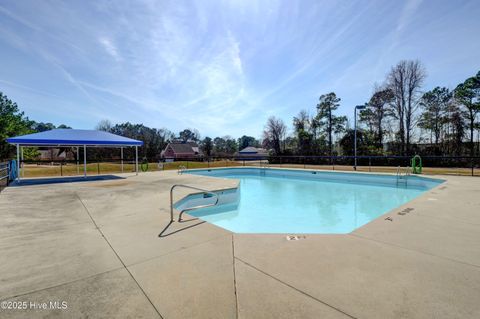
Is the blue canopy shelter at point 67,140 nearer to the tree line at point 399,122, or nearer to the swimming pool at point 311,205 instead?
the swimming pool at point 311,205

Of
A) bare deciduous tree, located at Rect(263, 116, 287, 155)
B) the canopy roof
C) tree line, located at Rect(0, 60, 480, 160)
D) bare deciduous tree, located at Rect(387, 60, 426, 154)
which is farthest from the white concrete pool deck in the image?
bare deciduous tree, located at Rect(263, 116, 287, 155)

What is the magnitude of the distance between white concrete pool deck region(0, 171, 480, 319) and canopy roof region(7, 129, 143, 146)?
7.03 metres

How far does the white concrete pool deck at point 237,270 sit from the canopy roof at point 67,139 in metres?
7.03

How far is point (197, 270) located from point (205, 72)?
11.4 m

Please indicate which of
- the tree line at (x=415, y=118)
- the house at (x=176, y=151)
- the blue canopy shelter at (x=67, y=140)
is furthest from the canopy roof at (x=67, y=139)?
the house at (x=176, y=151)

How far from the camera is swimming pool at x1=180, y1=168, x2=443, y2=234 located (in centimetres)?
581

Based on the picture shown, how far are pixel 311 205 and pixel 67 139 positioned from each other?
35.6ft

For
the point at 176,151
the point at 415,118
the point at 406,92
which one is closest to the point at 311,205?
the point at 406,92

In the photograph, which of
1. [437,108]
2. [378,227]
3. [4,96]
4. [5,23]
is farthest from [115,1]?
[4,96]

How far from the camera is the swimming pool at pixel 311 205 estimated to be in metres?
5.81

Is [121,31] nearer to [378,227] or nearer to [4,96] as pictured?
[378,227]

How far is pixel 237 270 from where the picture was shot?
2314 millimetres

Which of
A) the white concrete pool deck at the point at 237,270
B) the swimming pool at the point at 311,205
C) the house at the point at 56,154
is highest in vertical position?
the house at the point at 56,154

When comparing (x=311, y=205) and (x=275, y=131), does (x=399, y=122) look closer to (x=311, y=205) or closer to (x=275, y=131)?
(x=275, y=131)
